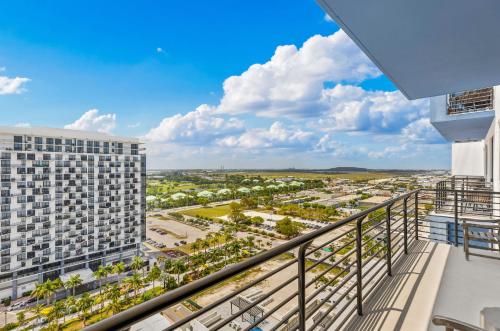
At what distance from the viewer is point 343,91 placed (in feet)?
116

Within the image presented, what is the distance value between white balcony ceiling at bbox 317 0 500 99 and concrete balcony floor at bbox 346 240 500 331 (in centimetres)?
189

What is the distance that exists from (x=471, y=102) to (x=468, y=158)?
22.3 ft

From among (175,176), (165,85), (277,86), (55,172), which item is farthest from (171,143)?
(277,86)

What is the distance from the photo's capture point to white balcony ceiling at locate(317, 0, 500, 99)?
149 centimetres

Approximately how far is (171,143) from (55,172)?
41.0 feet

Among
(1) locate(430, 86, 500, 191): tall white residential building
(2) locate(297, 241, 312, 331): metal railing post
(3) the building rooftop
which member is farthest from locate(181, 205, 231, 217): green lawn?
(2) locate(297, 241, 312, 331): metal railing post

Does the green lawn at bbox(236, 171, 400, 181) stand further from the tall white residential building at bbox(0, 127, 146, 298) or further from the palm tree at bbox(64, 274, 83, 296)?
the palm tree at bbox(64, 274, 83, 296)

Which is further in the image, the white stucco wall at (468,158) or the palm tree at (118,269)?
the palm tree at (118,269)

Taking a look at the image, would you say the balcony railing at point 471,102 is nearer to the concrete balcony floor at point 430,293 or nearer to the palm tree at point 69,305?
the concrete balcony floor at point 430,293

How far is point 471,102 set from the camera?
17.8 ft

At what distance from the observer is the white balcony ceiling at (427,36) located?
149 cm

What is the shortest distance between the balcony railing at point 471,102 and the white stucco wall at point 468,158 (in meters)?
5.96

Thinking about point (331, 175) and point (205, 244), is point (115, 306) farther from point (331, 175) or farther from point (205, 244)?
point (331, 175)

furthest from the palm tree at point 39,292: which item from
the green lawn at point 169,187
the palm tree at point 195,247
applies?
the green lawn at point 169,187
